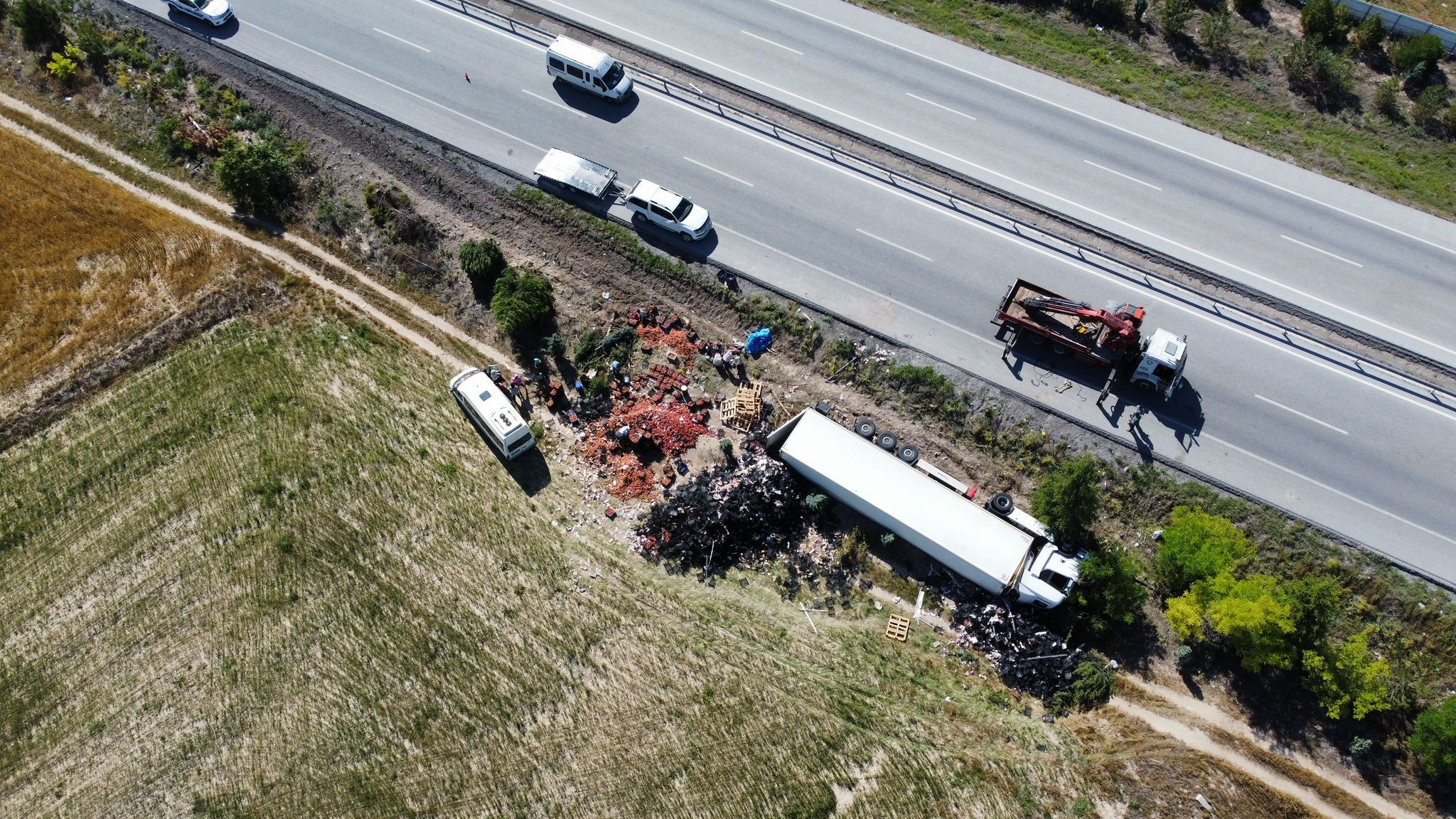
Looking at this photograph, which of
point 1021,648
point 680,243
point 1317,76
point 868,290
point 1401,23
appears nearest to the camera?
point 1021,648

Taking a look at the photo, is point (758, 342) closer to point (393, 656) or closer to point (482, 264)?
point (482, 264)

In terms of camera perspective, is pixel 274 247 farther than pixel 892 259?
Yes

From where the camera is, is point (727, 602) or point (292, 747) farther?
point (727, 602)

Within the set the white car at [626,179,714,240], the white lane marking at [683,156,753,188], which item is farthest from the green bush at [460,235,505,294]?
the white lane marking at [683,156,753,188]

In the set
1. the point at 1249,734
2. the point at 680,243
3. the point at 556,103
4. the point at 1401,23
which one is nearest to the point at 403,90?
the point at 556,103

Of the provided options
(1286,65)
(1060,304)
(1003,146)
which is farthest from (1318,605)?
(1286,65)

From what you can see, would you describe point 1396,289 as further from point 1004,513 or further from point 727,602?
point 727,602

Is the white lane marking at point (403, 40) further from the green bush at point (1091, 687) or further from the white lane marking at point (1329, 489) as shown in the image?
the green bush at point (1091, 687)

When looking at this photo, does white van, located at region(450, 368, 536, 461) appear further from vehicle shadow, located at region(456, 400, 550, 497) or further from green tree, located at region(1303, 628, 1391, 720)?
green tree, located at region(1303, 628, 1391, 720)
